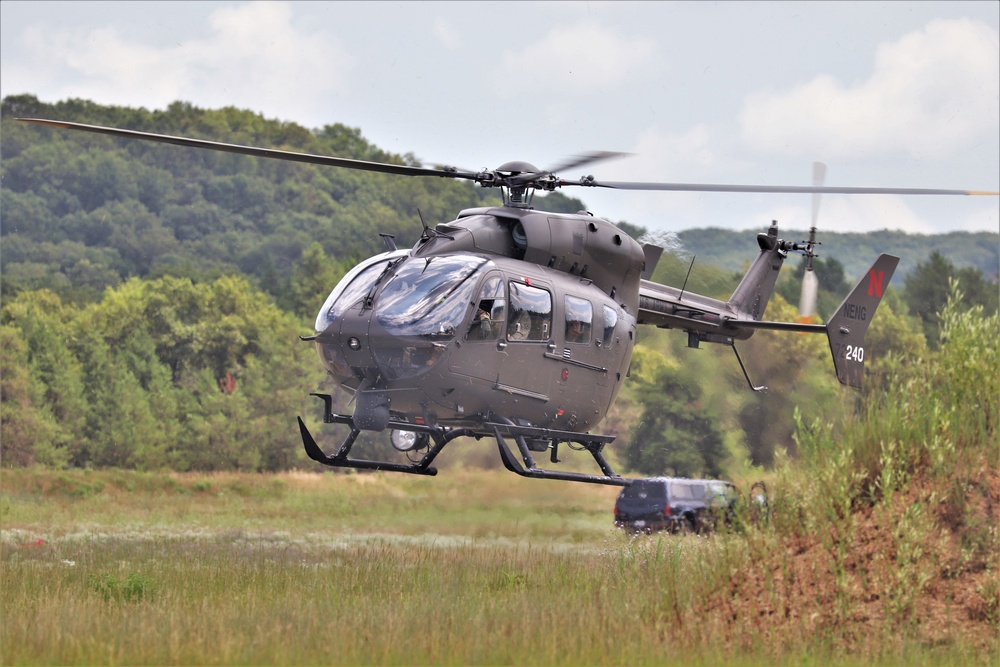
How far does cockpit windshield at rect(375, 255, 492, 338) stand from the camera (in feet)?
45.7

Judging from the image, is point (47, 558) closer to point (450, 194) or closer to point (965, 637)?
point (965, 637)

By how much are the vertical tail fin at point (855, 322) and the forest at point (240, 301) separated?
0.52m

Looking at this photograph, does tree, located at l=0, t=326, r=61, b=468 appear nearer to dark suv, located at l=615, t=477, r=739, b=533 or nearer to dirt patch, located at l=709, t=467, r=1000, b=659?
dark suv, located at l=615, t=477, r=739, b=533

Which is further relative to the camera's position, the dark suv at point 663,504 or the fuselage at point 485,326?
the dark suv at point 663,504

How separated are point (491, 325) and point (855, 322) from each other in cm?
744

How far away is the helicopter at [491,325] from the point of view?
14.0m

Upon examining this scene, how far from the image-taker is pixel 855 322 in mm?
19141

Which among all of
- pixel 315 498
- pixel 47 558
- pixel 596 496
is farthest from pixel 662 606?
pixel 315 498

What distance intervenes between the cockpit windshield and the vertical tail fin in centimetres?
703

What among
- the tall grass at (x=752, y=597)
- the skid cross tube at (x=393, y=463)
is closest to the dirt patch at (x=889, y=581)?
the tall grass at (x=752, y=597)

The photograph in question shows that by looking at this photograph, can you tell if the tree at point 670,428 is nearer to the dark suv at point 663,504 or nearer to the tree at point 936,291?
the dark suv at point 663,504

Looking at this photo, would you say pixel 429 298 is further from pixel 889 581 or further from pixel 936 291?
pixel 936 291

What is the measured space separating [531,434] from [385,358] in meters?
2.19

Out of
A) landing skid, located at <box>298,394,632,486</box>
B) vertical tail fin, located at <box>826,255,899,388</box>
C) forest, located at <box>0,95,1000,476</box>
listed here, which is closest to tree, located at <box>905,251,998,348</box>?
forest, located at <box>0,95,1000,476</box>
